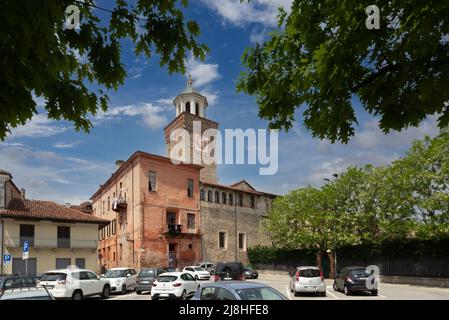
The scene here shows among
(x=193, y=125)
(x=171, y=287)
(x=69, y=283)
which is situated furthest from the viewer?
(x=193, y=125)

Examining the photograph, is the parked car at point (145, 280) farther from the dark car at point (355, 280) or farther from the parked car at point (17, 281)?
the dark car at point (355, 280)

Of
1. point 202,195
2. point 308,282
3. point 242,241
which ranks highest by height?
point 202,195

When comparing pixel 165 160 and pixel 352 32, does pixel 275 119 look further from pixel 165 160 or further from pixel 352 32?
pixel 165 160

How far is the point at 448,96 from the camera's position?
19.8 feet

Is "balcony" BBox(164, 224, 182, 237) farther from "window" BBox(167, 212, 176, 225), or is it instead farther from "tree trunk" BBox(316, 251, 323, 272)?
"tree trunk" BBox(316, 251, 323, 272)

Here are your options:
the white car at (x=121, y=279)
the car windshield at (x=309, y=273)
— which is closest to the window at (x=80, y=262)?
the white car at (x=121, y=279)

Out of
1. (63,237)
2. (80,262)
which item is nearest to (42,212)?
(63,237)

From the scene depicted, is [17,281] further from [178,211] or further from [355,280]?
[178,211]

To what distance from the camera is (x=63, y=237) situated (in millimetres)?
44719

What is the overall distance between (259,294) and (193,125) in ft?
177

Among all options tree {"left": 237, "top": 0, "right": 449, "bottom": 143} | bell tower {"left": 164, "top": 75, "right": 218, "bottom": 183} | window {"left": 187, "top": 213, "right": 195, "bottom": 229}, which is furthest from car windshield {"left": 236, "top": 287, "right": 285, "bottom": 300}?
bell tower {"left": 164, "top": 75, "right": 218, "bottom": 183}

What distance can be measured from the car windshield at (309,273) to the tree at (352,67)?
19.5m

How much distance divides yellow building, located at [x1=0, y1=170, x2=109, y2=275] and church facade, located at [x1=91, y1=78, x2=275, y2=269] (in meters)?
5.48

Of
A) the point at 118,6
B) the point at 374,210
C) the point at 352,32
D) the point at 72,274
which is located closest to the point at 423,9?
the point at 352,32
